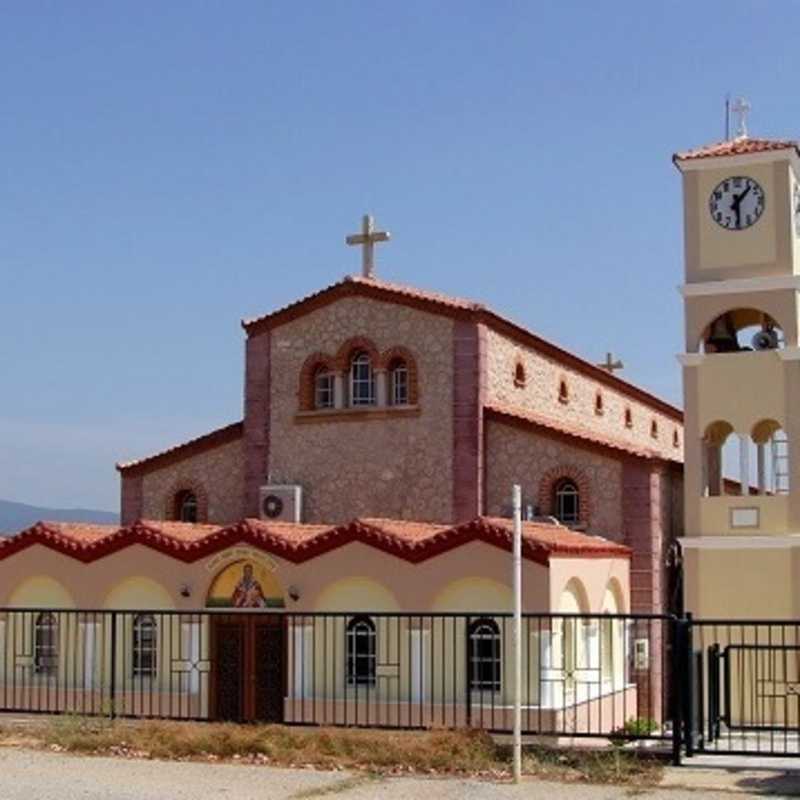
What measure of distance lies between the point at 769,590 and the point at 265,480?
10.9 meters

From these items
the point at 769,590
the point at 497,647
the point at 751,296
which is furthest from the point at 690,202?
the point at 497,647

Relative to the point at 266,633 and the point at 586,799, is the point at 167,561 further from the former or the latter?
the point at 586,799

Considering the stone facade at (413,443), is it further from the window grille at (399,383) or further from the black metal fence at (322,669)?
the black metal fence at (322,669)

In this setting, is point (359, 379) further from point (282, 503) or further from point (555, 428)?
point (555, 428)

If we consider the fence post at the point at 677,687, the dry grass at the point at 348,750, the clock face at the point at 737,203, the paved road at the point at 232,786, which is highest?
the clock face at the point at 737,203

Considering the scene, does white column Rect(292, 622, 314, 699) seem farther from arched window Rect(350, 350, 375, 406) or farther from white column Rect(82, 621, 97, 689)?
arched window Rect(350, 350, 375, 406)

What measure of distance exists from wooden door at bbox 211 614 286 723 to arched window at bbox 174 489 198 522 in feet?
21.8

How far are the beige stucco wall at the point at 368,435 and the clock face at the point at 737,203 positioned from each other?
6.15 metres

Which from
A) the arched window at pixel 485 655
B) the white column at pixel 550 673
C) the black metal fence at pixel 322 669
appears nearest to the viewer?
the white column at pixel 550 673

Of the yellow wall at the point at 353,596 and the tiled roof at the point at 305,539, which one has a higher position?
the tiled roof at the point at 305,539

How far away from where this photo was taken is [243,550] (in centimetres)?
2477

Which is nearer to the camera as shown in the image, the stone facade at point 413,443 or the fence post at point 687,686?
the fence post at point 687,686

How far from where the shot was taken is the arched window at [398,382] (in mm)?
29156

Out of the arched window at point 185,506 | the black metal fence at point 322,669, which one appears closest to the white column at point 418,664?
the black metal fence at point 322,669
